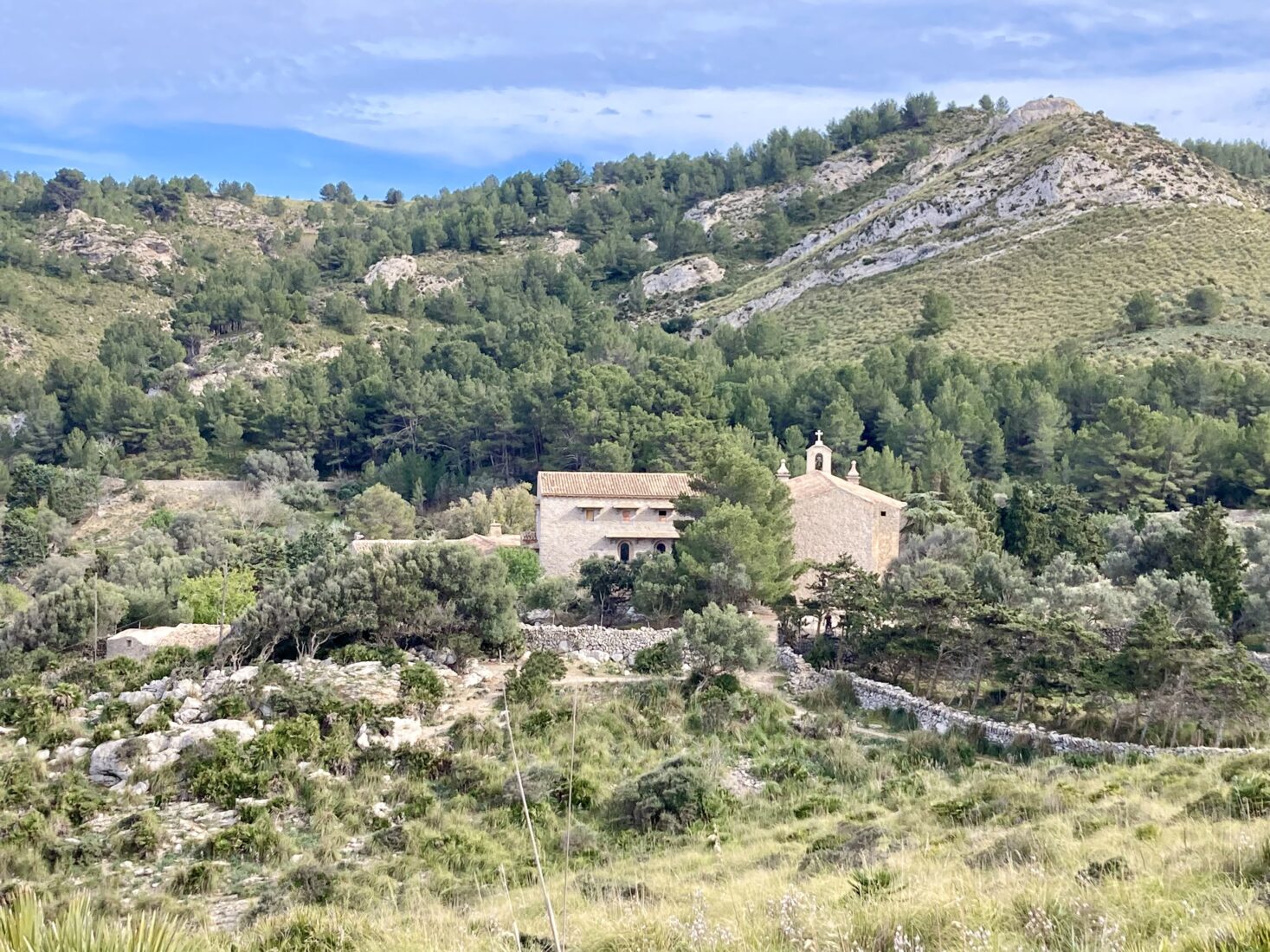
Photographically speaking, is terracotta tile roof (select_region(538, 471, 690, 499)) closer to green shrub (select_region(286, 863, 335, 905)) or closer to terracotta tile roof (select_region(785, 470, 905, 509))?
terracotta tile roof (select_region(785, 470, 905, 509))

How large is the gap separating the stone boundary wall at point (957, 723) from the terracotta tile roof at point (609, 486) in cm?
1146

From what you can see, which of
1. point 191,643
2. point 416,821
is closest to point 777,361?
point 191,643

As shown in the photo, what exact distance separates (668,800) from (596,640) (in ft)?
27.9

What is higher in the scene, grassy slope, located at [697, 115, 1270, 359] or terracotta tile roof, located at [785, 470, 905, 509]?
grassy slope, located at [697, 115, 1270, 359]

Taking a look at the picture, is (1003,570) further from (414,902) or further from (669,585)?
(414,902)

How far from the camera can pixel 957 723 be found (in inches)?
679

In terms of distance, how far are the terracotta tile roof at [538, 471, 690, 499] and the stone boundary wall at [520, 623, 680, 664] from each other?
8751mm

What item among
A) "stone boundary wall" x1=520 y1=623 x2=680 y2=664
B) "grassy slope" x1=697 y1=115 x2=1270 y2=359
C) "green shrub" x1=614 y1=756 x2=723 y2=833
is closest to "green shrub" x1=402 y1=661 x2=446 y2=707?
"stone boundary wall" x1=520 y1=623 x2=680 y2=664

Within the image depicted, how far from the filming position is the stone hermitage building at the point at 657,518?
29.2 m

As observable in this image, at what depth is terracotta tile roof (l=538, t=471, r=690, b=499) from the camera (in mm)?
31703

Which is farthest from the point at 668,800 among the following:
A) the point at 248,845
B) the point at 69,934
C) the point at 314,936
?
the point at 69,934

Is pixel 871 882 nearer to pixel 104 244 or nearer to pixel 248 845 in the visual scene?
pixel 248 845

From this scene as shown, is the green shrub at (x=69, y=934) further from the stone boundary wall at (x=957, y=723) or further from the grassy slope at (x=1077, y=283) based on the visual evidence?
the grassy slope at (x=1077, y=283)

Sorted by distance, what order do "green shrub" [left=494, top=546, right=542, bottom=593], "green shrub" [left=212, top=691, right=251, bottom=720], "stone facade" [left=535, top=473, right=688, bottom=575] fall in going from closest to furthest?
"green shrub" [left=212, top=691, right=251, bottom=720], "green shrub" [left=494, top=546, right=542, bottom=593], "stone facade" [left=535, top=473, right=688, bottom=575]
